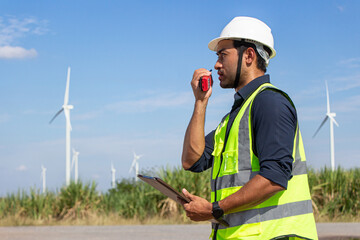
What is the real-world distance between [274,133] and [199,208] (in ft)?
1.96

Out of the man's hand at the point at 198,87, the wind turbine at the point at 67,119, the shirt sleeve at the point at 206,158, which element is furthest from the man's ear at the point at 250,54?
the wind turbine at the point at 67,119

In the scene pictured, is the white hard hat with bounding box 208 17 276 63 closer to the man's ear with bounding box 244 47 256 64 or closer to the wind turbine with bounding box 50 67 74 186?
the man's ear with bounding box 244 47 256 64

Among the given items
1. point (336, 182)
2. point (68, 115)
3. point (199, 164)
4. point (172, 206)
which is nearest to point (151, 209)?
point (172, 206)

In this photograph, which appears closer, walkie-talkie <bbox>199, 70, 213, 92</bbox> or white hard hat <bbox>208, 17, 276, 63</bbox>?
white hard hat <bbox>208, 17, 276, 63</bbox>

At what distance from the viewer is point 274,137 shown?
263cm

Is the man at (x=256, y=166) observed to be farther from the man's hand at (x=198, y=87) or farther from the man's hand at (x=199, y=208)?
the man's hand at (x=198, y=87)

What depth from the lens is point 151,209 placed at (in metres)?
16.5

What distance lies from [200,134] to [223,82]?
14.9 inches

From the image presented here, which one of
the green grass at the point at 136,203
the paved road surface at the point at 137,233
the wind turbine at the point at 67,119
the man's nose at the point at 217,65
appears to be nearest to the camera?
the man's nose at the point at 217,65

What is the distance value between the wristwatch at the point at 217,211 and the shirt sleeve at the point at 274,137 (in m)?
0.31

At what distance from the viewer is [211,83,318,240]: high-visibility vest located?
2703 millimetres

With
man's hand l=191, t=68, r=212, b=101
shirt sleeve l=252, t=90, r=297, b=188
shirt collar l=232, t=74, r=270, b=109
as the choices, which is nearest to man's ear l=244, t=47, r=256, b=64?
shirt collar l=232, t=74, r=270, b=109

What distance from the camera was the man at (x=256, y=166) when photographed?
2639 millimetres

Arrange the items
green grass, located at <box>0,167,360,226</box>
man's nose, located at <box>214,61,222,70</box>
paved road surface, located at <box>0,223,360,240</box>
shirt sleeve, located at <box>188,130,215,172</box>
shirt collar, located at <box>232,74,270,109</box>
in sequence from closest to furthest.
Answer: shirt collar, located at <box>232,74,270,109</box> → man's nose, located at <box>214,61,222,70</box> → shirt sleeve, located at <box>188,130,215,172</box> → paved road surface, located at <box>0,223,360,240</box> → green grass, located at <box>0,167,360,226</box>
